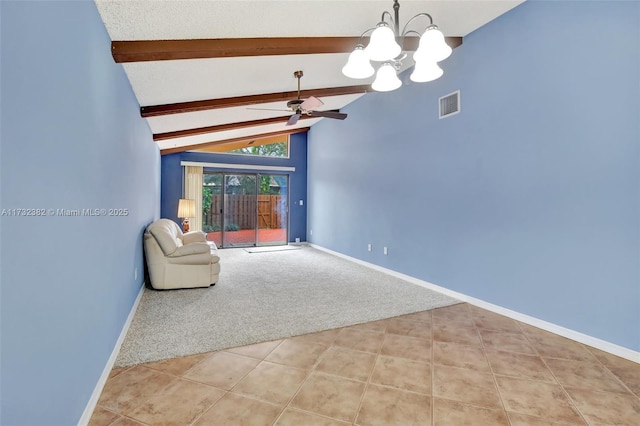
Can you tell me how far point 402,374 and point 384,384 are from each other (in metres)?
0.19

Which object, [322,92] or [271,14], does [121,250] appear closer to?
[271,14]

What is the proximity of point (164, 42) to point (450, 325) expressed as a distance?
11.8ft

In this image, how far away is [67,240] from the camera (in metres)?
1.41

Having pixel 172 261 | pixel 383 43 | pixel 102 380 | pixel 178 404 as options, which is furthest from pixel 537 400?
pixel 172 261

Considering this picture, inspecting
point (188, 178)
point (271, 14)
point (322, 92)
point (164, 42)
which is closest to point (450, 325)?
point (271, 14)

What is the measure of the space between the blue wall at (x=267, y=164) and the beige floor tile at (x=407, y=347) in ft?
19.7

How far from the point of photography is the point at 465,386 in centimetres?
194

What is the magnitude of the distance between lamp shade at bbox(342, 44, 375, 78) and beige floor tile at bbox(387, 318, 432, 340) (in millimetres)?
2253

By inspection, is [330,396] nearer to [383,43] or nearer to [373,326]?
[373,326]

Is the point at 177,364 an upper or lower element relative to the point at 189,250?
lower

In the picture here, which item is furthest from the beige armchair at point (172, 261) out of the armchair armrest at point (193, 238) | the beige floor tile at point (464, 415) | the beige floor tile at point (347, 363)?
the beige floor tile at point (464, 415)

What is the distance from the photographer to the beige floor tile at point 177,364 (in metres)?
2.08

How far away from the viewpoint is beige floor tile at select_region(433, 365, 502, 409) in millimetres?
1805

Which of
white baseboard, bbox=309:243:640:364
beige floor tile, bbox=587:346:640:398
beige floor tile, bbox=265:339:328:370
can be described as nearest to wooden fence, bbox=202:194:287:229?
white baseboard, bbox=309:243:640:364
